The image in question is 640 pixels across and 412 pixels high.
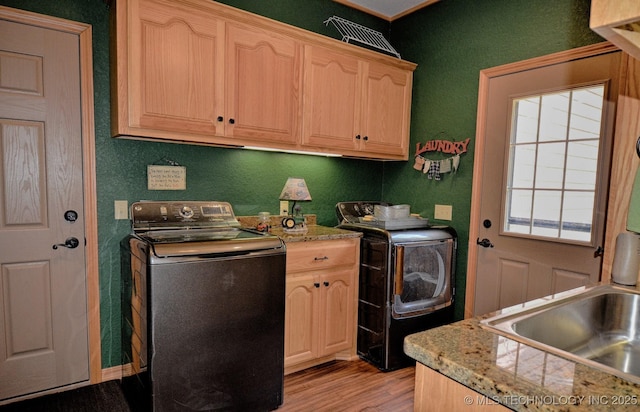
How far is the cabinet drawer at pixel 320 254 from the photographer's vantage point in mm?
2287

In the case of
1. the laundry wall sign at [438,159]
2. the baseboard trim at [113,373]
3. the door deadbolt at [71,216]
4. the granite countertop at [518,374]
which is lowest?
the baseboard trim at [113,373]

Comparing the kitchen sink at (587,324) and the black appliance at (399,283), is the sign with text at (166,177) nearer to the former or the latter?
the black appliance at (399,283)

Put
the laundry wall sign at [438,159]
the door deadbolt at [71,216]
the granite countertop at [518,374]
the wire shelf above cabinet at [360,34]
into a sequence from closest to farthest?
1. the granite countertop at [518,374]
2. the door deadbolt at [71,216]
3. the laundry wall sign at [438,159]
4. the wire shelf above cabinet at [360,34]

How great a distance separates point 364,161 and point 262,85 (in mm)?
1310

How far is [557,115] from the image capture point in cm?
226

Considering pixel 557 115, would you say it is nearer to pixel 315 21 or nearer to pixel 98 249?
pixel 315 21

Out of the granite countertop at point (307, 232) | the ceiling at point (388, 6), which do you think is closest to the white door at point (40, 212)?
the granite countertop at point (307, 232)

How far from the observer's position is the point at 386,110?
294 cm

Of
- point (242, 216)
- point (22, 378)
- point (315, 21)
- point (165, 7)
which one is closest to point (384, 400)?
point (242, 216)

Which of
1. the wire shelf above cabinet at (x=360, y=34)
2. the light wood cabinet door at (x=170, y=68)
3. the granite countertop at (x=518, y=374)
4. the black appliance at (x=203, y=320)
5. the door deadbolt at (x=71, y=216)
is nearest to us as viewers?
the granite countertop at (x=518, y=374)

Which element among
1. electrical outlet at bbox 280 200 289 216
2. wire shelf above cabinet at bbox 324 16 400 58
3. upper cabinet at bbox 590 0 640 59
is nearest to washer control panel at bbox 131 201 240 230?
electrical outlet at bbox 280 200 289 216

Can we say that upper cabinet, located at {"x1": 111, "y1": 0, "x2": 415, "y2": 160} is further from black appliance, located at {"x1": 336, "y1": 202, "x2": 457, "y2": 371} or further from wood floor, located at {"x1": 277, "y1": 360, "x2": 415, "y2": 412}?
wood floor, located at {"x1": 277, "y1": 360, "x2": 415, "y2": 412}

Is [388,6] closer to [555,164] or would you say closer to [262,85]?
[262,85]

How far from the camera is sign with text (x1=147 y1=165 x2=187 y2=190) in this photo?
232 centimetres
